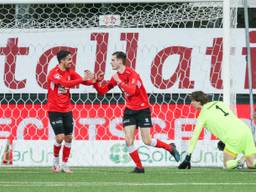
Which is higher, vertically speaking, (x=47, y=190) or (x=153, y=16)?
(x=153, y=16)

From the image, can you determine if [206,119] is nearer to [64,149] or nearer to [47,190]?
[64,149]

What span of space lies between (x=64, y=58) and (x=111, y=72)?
1914 mm

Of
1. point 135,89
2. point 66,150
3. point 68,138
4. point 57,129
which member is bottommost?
point 66,150

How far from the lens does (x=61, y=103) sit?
13.7m

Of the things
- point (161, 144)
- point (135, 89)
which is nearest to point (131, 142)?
point (161, 144)

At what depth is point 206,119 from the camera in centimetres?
1357

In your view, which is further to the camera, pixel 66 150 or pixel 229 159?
pixel 66 150

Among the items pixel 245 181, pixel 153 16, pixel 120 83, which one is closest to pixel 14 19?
pixel 153 16

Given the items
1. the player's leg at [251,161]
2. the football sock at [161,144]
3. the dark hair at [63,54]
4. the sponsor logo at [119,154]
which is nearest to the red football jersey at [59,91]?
the dark hair at [63,54]

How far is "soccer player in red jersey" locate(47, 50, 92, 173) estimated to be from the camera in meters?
13.6

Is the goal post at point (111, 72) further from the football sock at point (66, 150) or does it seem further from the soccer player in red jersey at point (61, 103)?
the soccer player in red jersey at point (61, 103)

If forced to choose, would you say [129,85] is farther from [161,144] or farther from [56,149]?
[56,149]

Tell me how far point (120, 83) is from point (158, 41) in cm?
227

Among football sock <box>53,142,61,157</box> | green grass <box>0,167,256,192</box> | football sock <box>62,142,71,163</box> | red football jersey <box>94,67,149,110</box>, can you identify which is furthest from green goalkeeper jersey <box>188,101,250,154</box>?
football sock <box>53,142,61,157</box>
